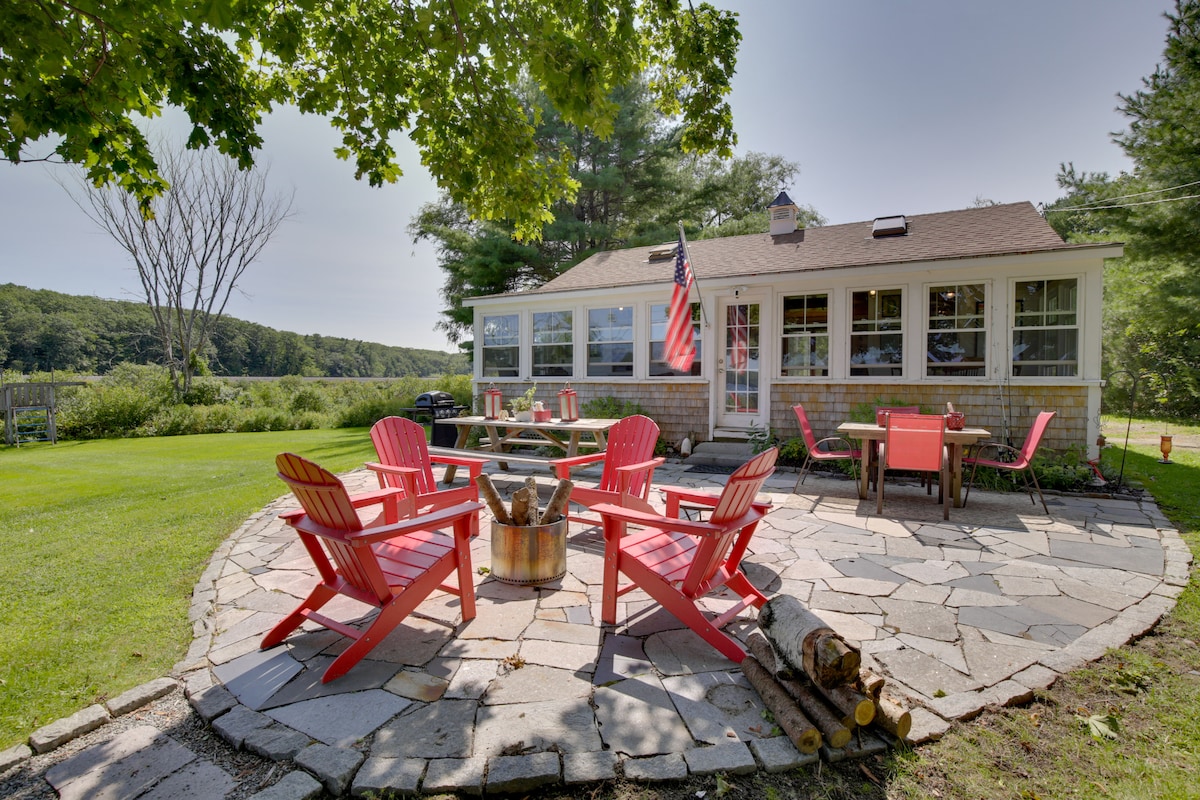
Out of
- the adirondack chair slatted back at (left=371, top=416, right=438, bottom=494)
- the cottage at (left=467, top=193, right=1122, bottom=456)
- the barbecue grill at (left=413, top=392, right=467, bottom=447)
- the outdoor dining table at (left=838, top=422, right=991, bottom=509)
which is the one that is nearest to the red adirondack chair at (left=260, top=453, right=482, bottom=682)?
the adirondack chair slatted back at (left=371, top=416, right=438, bottom=494)

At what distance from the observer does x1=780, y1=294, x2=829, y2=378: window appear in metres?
8.01

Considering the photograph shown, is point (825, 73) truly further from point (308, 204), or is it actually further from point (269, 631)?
point (308, 204)

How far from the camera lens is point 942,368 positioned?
7285 mm

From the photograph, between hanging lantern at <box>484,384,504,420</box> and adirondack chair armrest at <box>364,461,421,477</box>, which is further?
hanging lantern at <box>484,384,504,420</box>

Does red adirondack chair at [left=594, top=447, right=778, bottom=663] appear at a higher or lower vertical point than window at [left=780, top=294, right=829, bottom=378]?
lower

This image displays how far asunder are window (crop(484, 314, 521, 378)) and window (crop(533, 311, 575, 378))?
0.42m

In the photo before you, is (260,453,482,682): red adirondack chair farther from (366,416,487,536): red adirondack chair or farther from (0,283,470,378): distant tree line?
(0,283,470,378): distant tree line

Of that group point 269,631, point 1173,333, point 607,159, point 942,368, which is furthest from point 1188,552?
point 607,159

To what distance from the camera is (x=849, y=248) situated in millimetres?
8555

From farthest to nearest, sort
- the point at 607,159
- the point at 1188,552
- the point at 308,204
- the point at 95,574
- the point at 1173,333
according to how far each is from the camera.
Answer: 1. the point at 607,159
2. the point at 308,204
3. the point at 1173,333
4. the point at 1188,552
5. the point at 95,574

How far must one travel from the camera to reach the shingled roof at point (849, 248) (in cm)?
718

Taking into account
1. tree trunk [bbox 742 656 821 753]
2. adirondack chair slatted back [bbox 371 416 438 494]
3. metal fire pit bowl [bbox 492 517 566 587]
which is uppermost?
adirondack chair slatted back [bbox 371 416 438 494]

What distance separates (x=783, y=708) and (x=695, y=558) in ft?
2.33

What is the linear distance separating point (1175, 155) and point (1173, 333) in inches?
276
